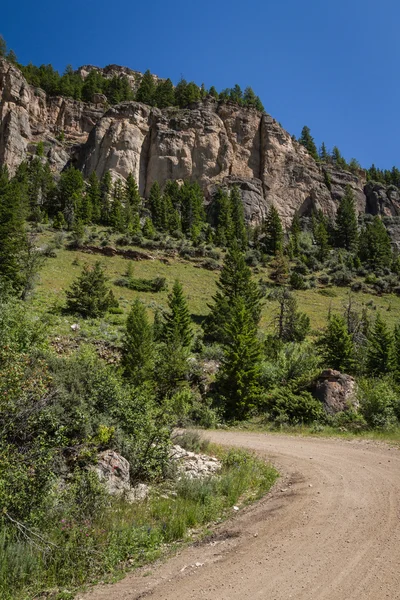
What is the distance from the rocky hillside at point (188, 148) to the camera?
8569 centimetres

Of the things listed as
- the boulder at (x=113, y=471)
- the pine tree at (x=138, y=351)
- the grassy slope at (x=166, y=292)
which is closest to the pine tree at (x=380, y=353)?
the grassy slope at (x=166, y=292)

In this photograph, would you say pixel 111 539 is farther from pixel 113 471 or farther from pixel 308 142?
pixel 308 142

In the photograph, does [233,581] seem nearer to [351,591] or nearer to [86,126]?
[351,591]

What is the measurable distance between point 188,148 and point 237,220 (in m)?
27.8

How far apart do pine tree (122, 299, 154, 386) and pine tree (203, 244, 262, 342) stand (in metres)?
9.89

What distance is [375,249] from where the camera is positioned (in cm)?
7150

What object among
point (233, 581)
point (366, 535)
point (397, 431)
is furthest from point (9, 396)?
point (397, 431)

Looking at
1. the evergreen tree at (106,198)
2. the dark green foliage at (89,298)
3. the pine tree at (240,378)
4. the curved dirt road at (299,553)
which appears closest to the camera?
the curved dirt road at (299,553)

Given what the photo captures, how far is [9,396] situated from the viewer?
6.09 meters

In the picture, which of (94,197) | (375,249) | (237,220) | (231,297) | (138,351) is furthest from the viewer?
(237,220)

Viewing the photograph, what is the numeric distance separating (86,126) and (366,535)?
394 feet

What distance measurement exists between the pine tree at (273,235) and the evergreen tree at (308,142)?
47.6m

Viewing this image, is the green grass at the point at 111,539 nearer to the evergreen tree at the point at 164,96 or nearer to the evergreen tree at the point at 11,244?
the evergreen tree at the point at 11,244

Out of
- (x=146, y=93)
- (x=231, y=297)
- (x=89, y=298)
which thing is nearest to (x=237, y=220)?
(x=231, y=297)
